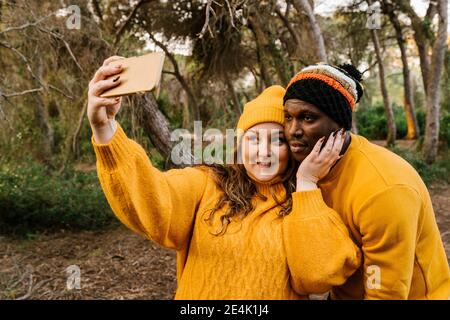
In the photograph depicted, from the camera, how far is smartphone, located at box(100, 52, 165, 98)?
4.28 feet

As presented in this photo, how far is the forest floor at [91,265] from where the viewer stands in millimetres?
4883

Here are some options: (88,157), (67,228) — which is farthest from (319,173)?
(88,157)

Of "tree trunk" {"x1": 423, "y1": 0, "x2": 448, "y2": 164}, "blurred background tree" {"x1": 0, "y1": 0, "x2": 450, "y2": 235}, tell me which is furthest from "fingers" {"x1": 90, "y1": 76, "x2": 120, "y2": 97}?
"tree trunk" {"x1": 423, "y1": 0, "x2": 448, "y2": 164}

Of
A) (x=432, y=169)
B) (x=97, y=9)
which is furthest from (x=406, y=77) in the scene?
(x=97, y=9)

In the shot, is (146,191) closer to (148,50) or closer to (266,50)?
(266,50)

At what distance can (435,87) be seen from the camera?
32.9 ft

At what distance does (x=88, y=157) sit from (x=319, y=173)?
8.49 m

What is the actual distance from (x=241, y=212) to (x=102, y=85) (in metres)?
0.72

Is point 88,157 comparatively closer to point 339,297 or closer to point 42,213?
point 42,213

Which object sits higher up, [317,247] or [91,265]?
[317,247]

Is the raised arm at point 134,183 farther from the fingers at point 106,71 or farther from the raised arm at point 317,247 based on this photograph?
the raised arm at point 317,247

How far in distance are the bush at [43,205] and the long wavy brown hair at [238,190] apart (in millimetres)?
6008

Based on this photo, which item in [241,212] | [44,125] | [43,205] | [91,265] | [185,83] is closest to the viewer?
[241,212]
